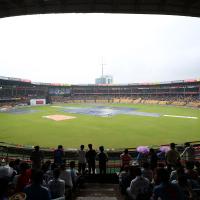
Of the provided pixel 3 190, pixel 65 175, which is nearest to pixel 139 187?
pixel 65 175

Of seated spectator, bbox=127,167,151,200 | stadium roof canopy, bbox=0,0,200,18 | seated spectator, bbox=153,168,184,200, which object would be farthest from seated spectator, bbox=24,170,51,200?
stadium roof canopy, bbox=0,0,200,18

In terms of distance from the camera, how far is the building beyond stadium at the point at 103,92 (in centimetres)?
8662

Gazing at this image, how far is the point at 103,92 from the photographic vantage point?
404 feet

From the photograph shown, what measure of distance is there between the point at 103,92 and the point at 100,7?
112133 mm

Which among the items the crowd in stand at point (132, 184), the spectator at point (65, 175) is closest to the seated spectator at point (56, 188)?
the crowd in stand at point (132, 184)

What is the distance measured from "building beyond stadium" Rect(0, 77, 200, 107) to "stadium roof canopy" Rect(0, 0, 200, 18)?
219 ft

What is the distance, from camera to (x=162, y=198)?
411 centimetres

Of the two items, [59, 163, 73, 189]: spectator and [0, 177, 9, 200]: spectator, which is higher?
[0, 177, 9, 200]: spectator

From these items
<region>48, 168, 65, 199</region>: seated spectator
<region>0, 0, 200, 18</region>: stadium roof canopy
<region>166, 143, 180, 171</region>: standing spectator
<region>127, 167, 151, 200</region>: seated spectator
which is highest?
<region>0, 0, 200, 18</region>: stadium roof canopy

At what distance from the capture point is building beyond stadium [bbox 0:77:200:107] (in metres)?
86.6

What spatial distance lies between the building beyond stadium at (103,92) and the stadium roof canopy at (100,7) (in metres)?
66.8

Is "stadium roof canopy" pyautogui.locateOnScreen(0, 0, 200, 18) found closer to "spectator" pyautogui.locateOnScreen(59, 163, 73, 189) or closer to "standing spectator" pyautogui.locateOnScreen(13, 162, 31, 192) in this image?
"spectator" pyautogui.locateOnScreen(59, 163, 73, 189)

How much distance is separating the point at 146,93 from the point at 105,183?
102 meters

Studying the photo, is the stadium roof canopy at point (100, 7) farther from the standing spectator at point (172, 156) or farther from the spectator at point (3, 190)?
the spectator at point (3, 190)
